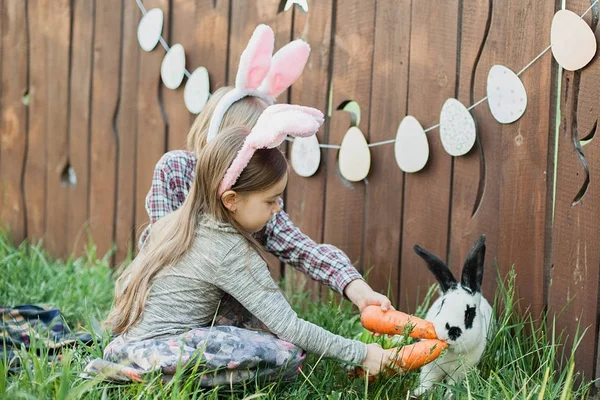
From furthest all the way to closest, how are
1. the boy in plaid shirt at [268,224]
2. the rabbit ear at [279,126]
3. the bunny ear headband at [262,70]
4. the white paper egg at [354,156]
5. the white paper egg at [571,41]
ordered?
the white paper egg at [354,156] < the boy in plaid shirt at [268,224] < the bunny ear headband at [262,70] < the white paper egg at [571,41] < the rabbit ear at [279,126]

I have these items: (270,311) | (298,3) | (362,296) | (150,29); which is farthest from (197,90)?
(270,311)

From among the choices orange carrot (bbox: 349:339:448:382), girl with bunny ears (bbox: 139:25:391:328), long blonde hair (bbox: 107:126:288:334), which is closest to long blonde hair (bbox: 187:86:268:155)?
girl with bunny ears (bbox: 139:25:391:328)

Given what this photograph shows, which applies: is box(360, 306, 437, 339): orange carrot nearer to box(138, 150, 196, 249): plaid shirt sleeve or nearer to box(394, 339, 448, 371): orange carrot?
box(394, 339, 448, 371): orange carrot

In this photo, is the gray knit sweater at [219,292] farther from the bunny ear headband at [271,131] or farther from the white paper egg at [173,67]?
the white paper egg at [173,67]

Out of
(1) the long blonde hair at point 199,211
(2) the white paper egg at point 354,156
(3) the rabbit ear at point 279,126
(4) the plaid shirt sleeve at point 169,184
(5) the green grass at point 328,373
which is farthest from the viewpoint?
(2) the white paper egg at point 354,156

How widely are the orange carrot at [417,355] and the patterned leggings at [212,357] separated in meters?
0.27

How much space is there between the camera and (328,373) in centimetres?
224

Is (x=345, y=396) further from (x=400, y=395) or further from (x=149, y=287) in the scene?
(x=149, y=287)

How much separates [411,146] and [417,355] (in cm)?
85

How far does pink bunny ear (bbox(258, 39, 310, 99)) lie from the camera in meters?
2.53

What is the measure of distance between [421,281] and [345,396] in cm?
77

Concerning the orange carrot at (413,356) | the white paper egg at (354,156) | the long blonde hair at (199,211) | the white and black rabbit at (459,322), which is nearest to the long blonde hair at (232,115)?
the long blonde hair at (199,211)

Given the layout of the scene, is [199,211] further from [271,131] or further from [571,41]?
[571,41]

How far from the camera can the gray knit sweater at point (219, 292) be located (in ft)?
7.09
